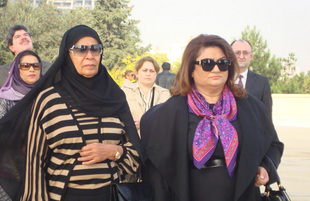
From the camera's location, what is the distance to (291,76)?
32.7 m

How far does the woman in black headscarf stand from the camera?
3.09 metres

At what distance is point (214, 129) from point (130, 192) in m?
0.74

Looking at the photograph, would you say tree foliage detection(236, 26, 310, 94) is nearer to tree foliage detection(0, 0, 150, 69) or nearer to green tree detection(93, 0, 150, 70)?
tree foliage detection(0, 0, 150, 69)

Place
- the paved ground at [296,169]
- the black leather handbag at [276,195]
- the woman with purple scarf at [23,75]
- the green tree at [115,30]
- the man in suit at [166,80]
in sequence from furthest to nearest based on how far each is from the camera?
1. the green tree at [115,30]
2. the man in suit at [166,80]
3. the paved ground at [296,169]
4. the woman with purple scarf at [23,75]
5. the black leather handbag at [276,195]

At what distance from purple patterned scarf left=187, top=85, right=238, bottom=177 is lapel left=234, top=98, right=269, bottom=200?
0.06 m

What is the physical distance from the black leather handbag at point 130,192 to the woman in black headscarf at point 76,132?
106 mm

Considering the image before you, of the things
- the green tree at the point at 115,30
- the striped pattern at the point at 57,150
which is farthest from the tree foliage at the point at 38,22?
the striped pattern at the point at 57,150

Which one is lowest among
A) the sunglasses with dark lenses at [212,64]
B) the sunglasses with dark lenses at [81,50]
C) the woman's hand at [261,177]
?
the woman's hand at [261,177]

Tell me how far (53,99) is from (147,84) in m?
3.14

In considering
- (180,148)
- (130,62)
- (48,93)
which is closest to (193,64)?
(180,148)

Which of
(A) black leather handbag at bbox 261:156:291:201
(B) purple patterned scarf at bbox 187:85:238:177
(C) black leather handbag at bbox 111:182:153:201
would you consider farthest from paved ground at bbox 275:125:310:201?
(C) black leather handbag at bbox 111:182:153:201

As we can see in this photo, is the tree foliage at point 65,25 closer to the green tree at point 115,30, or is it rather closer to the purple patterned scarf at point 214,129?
the green tree at point 115,30

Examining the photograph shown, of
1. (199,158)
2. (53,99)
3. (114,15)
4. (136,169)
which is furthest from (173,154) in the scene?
(114,15)

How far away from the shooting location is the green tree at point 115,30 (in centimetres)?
5100
